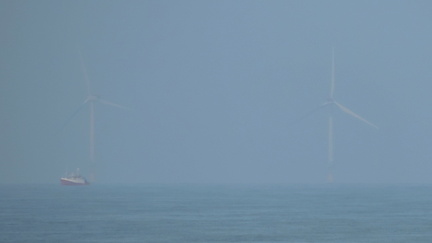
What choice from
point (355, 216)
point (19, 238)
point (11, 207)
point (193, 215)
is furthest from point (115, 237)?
point (11, 207)

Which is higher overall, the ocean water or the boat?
the boat

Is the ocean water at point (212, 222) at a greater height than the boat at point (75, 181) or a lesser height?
lesser

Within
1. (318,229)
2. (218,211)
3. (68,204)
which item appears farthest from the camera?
(68,204)

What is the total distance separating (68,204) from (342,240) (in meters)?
46.5

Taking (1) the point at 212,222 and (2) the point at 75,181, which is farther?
(2) the point at 75,181

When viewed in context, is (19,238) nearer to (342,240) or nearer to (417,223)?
(342,240)

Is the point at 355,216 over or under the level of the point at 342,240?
over

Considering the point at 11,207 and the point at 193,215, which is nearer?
the point at 193,215

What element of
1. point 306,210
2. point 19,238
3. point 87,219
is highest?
point 306,210

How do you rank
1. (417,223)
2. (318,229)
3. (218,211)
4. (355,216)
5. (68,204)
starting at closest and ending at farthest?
(318,229) → (417,223) → (355,216) → (218,211) → (68,204)

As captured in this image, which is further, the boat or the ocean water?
the boat

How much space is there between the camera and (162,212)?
95.8 m

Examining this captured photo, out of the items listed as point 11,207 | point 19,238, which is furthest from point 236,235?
point 11,207

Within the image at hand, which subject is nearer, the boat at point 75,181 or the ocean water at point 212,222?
the ocean water at point 212,222
